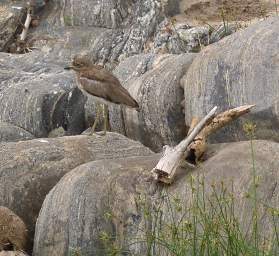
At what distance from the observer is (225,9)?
16578 millimetres

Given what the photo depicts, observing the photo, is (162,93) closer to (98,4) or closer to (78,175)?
(78,175)

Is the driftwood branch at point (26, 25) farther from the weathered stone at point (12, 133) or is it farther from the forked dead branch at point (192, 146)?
the forked dead branch at point (192, 146)

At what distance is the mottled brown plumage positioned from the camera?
1038 centimetres

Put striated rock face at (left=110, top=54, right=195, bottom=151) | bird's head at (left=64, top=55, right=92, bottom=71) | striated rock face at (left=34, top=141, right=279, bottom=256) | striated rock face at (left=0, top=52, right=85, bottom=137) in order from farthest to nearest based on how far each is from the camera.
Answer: striated rock face at (left=0, top=52, right=85, bottom=137) → striated rock face at (left=110, top=54, right=195, bottom=151) → bird's head at (left=64, top=55, right=92, bottom=71) → striated rock face at (left=34, top=141, right=279, bottom=256)

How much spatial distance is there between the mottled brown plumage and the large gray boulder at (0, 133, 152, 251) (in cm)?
79

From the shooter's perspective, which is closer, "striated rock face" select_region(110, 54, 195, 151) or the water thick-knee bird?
the water thick-knee bird

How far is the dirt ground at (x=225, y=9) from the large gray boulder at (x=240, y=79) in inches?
214

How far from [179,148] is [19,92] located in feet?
16.8

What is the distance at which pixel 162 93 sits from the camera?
11.0 m

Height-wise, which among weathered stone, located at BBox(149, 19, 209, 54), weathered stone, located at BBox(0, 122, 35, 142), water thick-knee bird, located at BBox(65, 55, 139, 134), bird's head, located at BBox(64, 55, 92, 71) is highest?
weathered stone, located at BBox(149, 19, 209, 54)

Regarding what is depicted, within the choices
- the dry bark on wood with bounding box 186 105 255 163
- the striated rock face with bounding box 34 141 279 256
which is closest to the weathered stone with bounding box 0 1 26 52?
the dry bark on wood with bounding box 186 105 255 163

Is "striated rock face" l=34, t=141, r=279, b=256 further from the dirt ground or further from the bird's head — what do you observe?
the dirt ground

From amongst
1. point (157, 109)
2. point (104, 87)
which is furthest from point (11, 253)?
point (157, 109)

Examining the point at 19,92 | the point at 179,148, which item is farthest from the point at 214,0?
the point at 179,148
